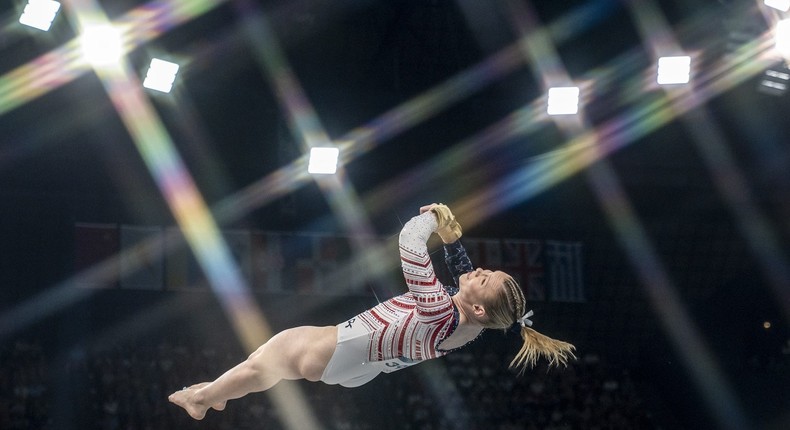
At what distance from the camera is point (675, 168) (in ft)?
37.1

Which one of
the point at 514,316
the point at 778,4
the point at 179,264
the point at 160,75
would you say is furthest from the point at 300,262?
→ the point at 514,316

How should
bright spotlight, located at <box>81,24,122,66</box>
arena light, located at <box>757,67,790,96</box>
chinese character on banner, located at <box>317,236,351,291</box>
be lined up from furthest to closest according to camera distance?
1. chinese character on banner, located at <box>317,236,351,291</box>
2. arena light, located at <box>757,67,790,96</box>
3. bright spotlight, located at <box>81,24,122,66</box>

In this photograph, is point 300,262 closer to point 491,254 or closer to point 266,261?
point 266,261

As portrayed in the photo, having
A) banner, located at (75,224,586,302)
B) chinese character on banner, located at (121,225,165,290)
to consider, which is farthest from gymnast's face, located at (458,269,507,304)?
chinese character on banner, located at (121,225,165,290)

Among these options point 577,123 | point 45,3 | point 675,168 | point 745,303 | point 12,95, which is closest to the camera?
point 45,3

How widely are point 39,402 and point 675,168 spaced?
6832 mm

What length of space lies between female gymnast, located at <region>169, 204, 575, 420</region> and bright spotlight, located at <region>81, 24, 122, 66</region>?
3368mm

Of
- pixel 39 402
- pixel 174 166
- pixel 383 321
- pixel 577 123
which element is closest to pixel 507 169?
pixel 577 123

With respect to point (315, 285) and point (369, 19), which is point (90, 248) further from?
point (369, 19)

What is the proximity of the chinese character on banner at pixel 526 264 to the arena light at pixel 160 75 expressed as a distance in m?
4.82

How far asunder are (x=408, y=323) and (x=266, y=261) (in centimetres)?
584

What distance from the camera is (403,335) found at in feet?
15.2

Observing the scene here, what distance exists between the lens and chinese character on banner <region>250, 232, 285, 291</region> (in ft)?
33.7

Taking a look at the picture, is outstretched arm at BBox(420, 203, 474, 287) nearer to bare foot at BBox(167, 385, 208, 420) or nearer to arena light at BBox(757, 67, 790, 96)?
bare foot at BBox(167, 385, 208, 420)
